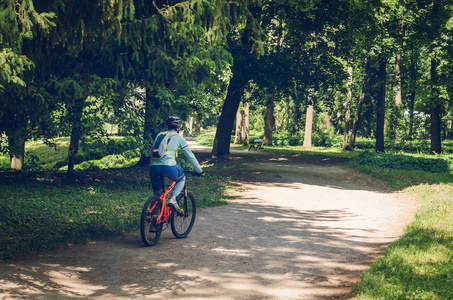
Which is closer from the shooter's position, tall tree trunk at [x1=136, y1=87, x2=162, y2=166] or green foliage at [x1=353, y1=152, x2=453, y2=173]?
tall tree trunk at [x1=136, y1=87, x2=162, y2=166]

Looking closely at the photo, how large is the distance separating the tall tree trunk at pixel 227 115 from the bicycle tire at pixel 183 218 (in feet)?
47.0

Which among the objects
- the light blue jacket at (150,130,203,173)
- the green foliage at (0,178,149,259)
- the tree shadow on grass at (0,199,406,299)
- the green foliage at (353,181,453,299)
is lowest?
the tree shadow on grass at (0,199,406,299)

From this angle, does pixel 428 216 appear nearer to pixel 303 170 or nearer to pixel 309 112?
pixel 303 170

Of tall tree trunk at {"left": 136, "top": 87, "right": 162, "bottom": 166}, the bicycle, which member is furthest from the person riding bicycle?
tall tree trunk at {"left": 136, "top": 87, "right": 162, "bottom": 166}

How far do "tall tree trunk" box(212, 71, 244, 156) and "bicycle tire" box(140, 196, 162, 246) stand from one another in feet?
50.0

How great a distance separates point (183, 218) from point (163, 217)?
2.35 ft

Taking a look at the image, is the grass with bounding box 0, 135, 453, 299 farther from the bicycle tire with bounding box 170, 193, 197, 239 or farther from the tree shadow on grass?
the bicycle tire with bounding box 170, 193, 197, 239

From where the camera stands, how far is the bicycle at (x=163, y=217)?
670 centimetres

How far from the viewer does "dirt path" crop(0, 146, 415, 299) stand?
16.4 ft

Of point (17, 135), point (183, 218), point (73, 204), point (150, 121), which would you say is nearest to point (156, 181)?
point (183, 218)

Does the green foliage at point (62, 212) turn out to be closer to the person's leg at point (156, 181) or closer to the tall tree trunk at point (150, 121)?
the person's leg at point (156, 181)

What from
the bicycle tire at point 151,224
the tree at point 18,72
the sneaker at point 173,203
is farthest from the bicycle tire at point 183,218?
the tree at point 18,72

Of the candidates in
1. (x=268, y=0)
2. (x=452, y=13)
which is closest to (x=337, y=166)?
(x=268, y=0)

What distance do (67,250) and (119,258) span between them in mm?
933
